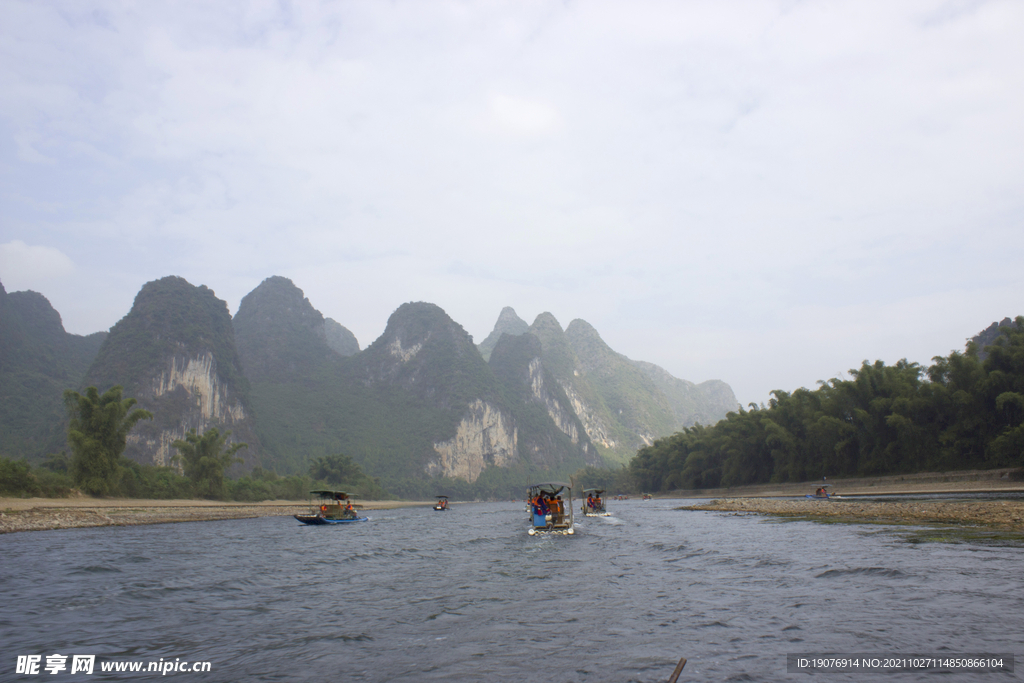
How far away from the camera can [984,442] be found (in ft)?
128

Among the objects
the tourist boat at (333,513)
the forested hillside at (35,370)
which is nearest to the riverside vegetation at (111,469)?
the tourist boat at (333,513)

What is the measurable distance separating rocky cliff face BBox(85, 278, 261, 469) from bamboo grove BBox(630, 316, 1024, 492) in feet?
315

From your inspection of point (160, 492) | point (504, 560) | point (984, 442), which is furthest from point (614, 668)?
point (160, 492)

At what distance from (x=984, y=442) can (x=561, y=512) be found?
31.5m

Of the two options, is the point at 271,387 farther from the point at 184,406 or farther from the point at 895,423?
the point at 895,423

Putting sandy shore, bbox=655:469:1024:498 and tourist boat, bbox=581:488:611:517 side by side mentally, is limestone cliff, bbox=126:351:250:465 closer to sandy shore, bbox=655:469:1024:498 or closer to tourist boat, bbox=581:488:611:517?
tourist boat, bbox=581:488:611:517

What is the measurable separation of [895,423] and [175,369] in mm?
123522

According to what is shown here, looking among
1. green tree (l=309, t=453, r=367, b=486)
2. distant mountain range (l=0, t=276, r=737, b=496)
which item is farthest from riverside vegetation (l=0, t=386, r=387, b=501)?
distant mountain range (l=0, t=276, r=737, b=496)

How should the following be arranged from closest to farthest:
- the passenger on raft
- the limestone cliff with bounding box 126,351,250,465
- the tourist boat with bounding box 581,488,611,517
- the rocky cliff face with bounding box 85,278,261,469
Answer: the passenger on raft < the tourist boat with bounding box 581,488,611,517 < the limestone cliff with bounding box 126,351,250,465 < the rocky cliff face with bounding box 85,278,261,469

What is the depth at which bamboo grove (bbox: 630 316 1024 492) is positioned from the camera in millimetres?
37531

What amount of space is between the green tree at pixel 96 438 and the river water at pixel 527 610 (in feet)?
91.3

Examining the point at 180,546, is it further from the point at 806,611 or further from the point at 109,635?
the point at 806,611

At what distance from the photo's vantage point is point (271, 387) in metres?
171

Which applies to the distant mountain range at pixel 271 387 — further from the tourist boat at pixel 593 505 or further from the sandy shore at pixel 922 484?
the sandy shore at pixel 922 484
